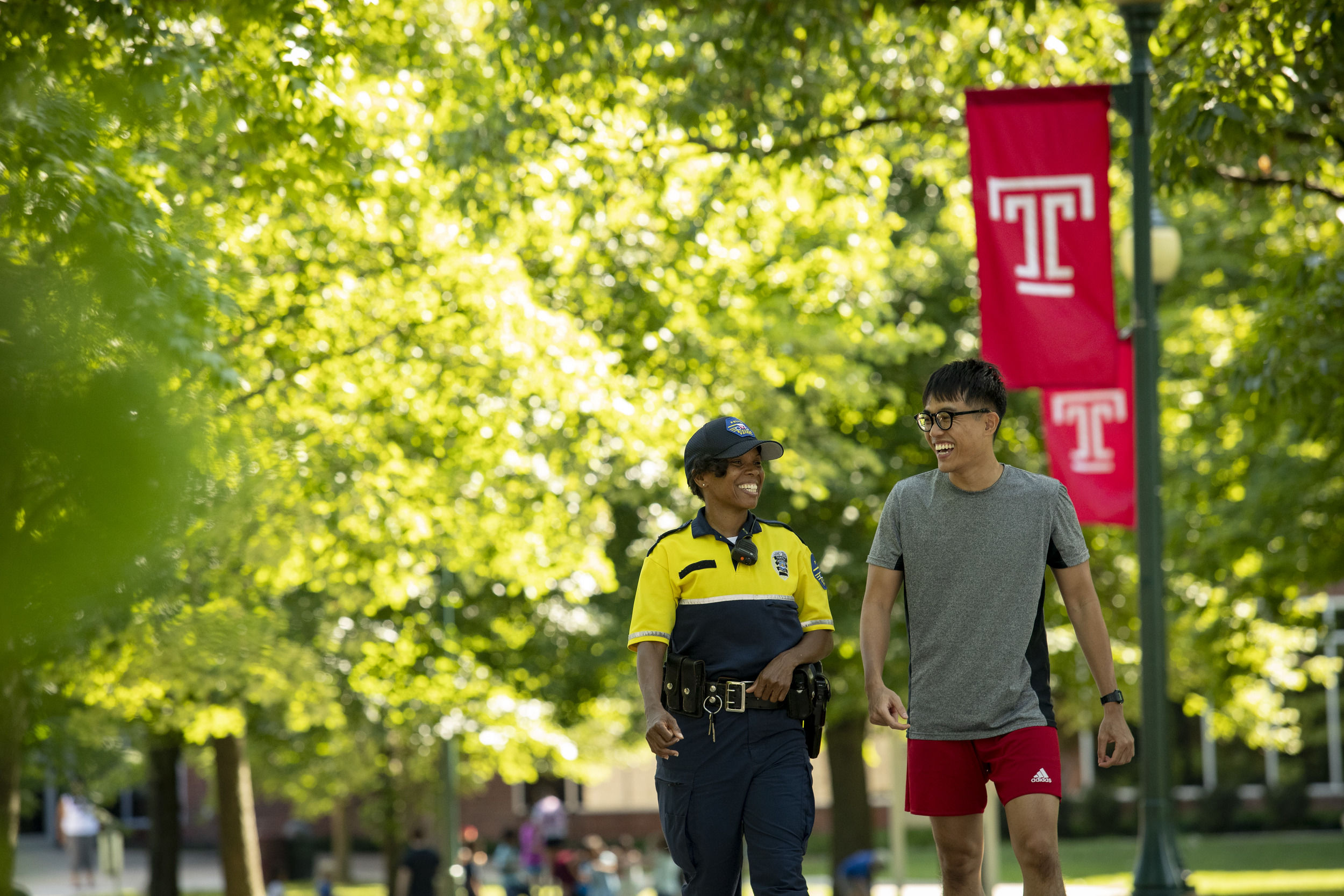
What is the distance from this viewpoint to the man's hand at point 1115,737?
456 centimetres

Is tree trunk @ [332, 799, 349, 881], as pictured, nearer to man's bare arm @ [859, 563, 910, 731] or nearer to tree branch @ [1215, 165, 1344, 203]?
tree branch @ [1215, 165, 1344, 203]

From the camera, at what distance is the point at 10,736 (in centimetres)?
137

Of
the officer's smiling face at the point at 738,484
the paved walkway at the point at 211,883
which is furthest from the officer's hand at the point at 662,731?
the paved walkway at the point at 211,883

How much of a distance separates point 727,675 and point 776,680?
17 cm

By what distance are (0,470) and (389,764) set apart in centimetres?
2400

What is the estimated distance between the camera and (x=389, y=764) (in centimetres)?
2448

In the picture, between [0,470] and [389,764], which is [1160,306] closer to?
[389,764]

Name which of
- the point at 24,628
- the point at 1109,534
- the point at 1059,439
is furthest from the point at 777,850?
the point at 1109,534

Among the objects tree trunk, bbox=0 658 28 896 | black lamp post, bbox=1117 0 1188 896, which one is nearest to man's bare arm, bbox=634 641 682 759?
tree trunk, bbox=0 658 28 896

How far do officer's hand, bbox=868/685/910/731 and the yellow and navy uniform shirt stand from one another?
0.30 m

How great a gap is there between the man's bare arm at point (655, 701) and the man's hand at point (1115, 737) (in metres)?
1.26

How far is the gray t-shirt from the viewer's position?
4.56 metres

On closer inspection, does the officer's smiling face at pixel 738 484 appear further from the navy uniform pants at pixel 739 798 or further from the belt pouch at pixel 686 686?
the navy uniform pants at pixel 739 798

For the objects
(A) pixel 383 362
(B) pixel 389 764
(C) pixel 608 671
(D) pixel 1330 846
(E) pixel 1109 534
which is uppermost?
(A) pixel 383 362
